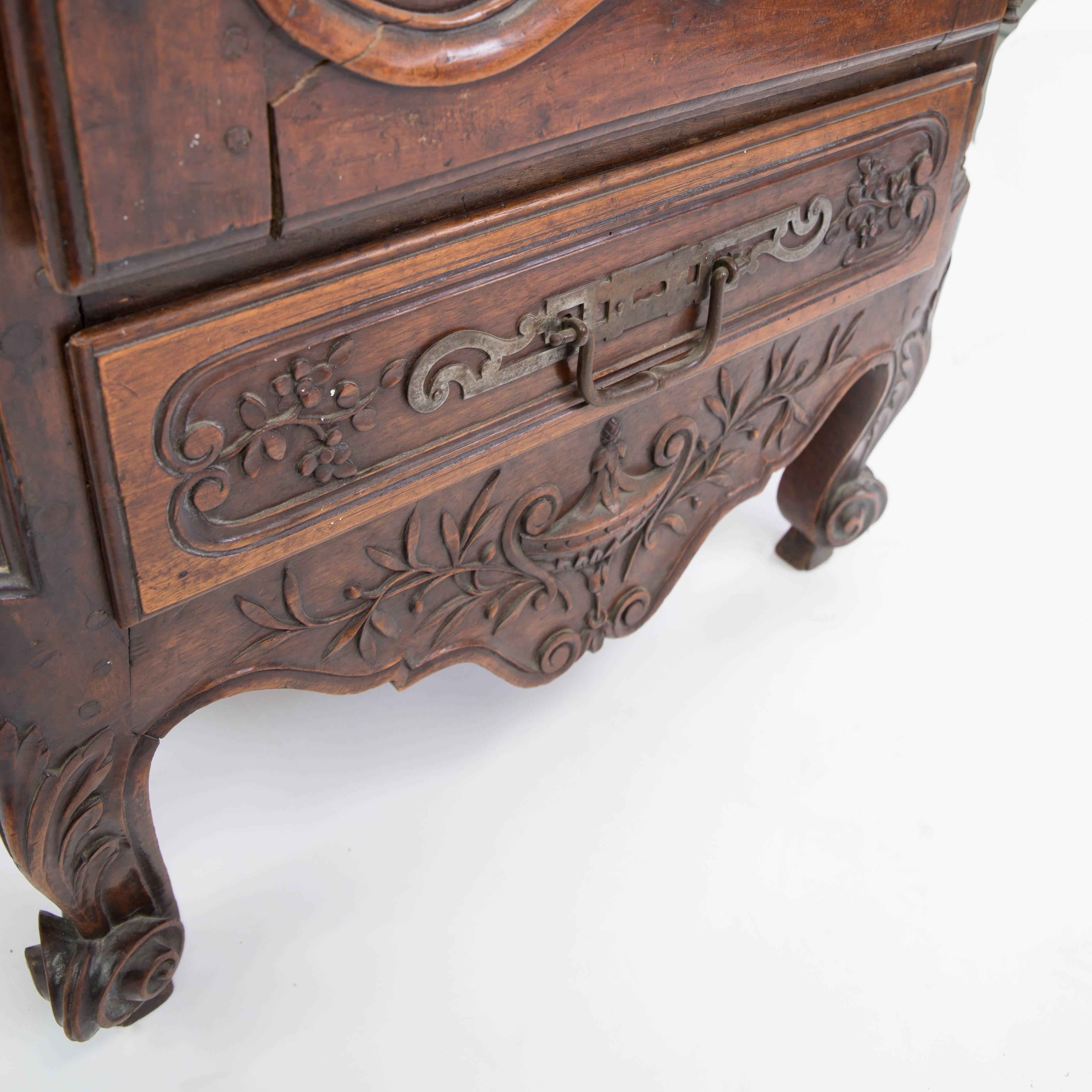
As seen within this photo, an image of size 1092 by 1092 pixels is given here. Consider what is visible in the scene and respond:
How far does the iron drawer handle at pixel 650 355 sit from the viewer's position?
0.92 meters

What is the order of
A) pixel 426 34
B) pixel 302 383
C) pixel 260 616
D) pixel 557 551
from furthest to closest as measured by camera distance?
pixel 557 551, pixel 260 616, pixel 302 383, pixel 426 34

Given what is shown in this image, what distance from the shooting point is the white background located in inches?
41.0

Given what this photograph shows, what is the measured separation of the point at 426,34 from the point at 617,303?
0.32m

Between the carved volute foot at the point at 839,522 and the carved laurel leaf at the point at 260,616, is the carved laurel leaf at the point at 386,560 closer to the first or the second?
the carved laurel leaf at the point at 260,616

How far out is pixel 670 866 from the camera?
119 centimetres

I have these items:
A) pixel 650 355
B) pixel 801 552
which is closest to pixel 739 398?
pixel 650 355

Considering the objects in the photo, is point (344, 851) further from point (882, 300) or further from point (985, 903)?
point (882, 300)

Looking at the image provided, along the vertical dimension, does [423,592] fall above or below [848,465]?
above

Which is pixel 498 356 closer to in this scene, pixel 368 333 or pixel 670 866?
pixel 368 333

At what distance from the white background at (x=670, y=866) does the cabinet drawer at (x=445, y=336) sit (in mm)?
441

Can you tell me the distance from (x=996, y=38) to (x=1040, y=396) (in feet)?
2.87

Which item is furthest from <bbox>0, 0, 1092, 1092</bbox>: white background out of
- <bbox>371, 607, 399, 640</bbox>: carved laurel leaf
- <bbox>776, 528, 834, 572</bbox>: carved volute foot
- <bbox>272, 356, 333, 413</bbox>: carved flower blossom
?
<bbox>272, 356, 333, 413</bbox>: carved flower blossom

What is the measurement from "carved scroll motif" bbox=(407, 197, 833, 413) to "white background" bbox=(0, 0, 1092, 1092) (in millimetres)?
514

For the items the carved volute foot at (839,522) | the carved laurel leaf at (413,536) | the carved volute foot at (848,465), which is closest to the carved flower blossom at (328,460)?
the carved laurel leaf at (413,536)
